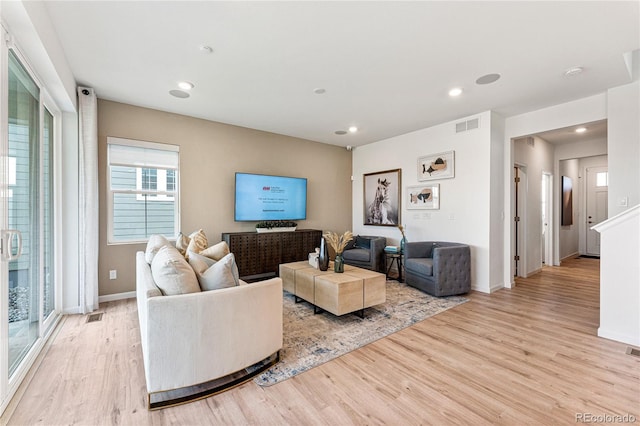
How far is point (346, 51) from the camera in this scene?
265cm

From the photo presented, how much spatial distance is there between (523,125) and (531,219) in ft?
6.68

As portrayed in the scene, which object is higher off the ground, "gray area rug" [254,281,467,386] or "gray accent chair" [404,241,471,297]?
"gray accent chair" [404,241,471,297]

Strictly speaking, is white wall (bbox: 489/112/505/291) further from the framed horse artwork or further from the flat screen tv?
the flat screen tv

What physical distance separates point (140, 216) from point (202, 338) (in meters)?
3.00

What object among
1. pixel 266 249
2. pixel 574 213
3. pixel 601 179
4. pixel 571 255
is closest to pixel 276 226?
pixel 266 249

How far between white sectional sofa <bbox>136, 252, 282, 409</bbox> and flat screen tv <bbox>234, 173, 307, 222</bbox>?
2.88 metres

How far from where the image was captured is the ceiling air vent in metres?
4.37

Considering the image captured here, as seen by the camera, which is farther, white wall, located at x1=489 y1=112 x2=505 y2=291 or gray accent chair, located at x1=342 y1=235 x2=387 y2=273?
gray accent chair, located at x1=342 y1=235 x2=387 y2=273

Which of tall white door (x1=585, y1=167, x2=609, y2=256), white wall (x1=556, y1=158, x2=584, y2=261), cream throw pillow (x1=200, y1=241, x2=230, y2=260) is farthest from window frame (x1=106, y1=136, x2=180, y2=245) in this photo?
tall white door (x1=585, y1=167, x2=609, y2=256)

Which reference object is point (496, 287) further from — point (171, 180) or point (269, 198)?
point (171, 180)

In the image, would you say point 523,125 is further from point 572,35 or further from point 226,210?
point 226,210

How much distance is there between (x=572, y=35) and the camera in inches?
94.5

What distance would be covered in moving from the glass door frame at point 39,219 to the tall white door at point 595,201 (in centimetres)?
1034

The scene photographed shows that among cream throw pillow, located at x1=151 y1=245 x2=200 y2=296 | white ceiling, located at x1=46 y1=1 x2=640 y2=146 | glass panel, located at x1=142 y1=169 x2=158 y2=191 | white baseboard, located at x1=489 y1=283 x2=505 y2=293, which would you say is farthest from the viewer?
white baseboard, located at x1=489 y1=283 x2=505 y2=293
